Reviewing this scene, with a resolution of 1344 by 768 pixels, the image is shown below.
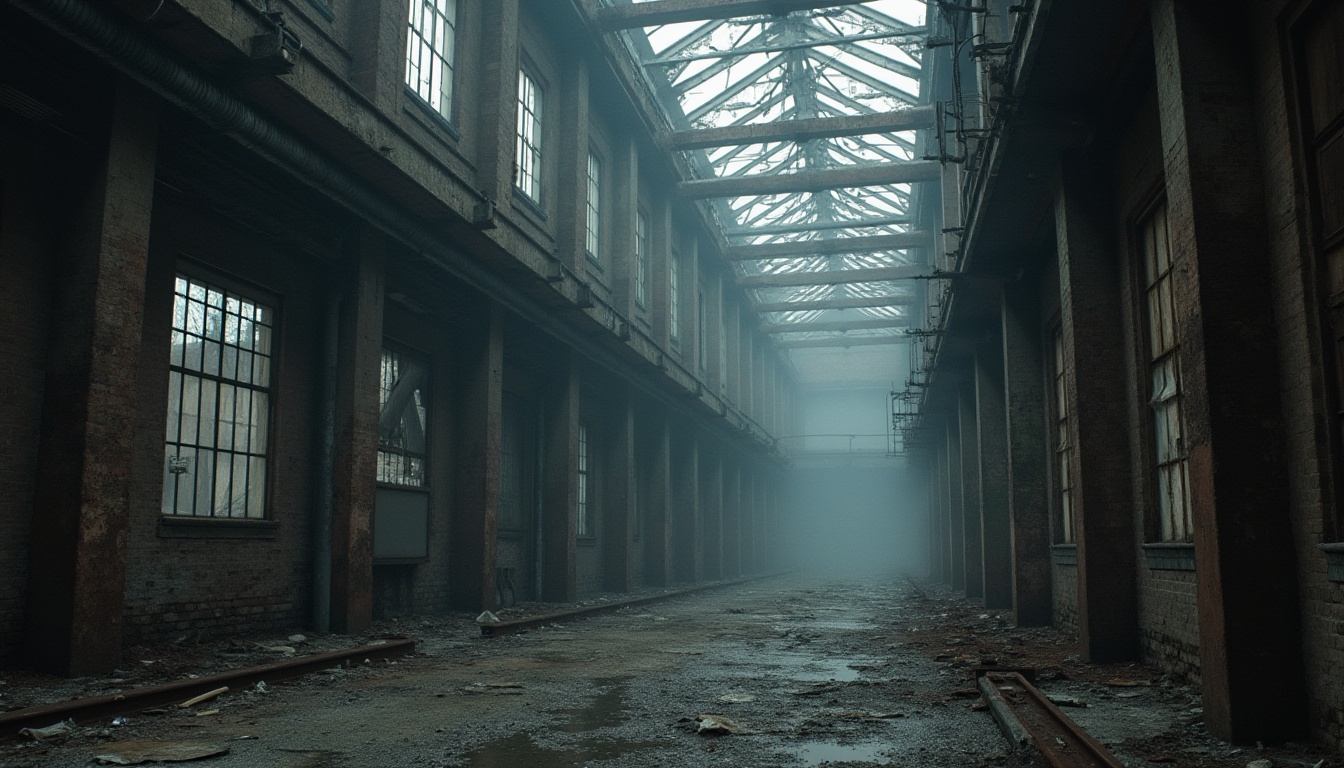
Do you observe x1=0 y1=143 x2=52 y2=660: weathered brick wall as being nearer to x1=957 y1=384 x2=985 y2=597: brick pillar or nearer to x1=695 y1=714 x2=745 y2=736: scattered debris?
x1=695 y1=714 x2=745 y2=736: scattered debris

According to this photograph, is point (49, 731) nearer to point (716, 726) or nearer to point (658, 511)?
point (716, 726)

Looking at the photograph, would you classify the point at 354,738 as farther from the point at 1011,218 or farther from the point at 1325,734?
the point at 1011,218

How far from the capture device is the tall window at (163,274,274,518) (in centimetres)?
959

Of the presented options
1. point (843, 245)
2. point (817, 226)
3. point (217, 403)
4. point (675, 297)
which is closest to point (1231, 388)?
point (217, 403)

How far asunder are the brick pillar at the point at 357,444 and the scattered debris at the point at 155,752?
5.91 m

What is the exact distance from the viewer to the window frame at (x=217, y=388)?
9.41 metres

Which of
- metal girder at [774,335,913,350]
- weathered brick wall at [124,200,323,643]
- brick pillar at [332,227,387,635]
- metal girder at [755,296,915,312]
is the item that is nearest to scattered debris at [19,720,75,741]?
weathered brick wall at [124,200,323,643]

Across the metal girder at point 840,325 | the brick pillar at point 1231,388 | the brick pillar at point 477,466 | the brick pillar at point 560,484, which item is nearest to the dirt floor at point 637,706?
the brick pillar at point 1231,388

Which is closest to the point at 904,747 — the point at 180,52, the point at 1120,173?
the point at 1120,173

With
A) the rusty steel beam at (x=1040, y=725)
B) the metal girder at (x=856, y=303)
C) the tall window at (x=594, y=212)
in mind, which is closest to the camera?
the rusty steel beam at (x=1040, y=725)

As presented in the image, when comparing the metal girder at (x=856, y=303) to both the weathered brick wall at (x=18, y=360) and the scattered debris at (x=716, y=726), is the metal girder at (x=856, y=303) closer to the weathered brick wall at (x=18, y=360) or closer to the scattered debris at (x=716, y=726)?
the weathered brick wall at (x=18, y=360)

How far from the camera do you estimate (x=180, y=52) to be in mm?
7727

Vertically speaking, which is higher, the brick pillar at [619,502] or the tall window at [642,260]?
the tall window at [642,260]

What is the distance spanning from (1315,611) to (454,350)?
11.7m
